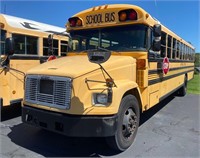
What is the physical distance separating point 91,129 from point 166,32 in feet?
12.9

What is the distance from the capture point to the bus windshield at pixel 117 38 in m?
4.77

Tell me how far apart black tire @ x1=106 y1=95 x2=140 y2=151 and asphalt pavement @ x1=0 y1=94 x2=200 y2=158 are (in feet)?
0.50

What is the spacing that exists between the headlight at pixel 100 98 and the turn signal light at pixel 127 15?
190 centimetres

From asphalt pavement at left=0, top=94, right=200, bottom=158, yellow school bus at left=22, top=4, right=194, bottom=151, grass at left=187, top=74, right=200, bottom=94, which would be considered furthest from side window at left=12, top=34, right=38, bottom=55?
grass at left=187, top=74, right=200, bottom=94

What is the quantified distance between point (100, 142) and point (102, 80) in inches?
50.6

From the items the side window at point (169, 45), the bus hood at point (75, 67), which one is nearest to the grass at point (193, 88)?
the side window at point (169, 45)

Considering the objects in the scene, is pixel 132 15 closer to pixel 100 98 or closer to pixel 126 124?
pixel 100 98

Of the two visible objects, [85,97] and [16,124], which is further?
[16,124]

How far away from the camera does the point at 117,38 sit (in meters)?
4.90

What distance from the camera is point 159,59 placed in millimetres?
5816

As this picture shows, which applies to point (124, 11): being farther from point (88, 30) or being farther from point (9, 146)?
point (9, 146)

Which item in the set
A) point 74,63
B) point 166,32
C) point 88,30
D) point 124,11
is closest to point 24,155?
point 74,63

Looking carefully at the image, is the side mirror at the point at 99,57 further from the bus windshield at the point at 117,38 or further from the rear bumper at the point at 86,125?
the bus windshield at the point at 117,38

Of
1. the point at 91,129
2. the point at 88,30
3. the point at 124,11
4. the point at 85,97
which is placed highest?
the point at 124,11
